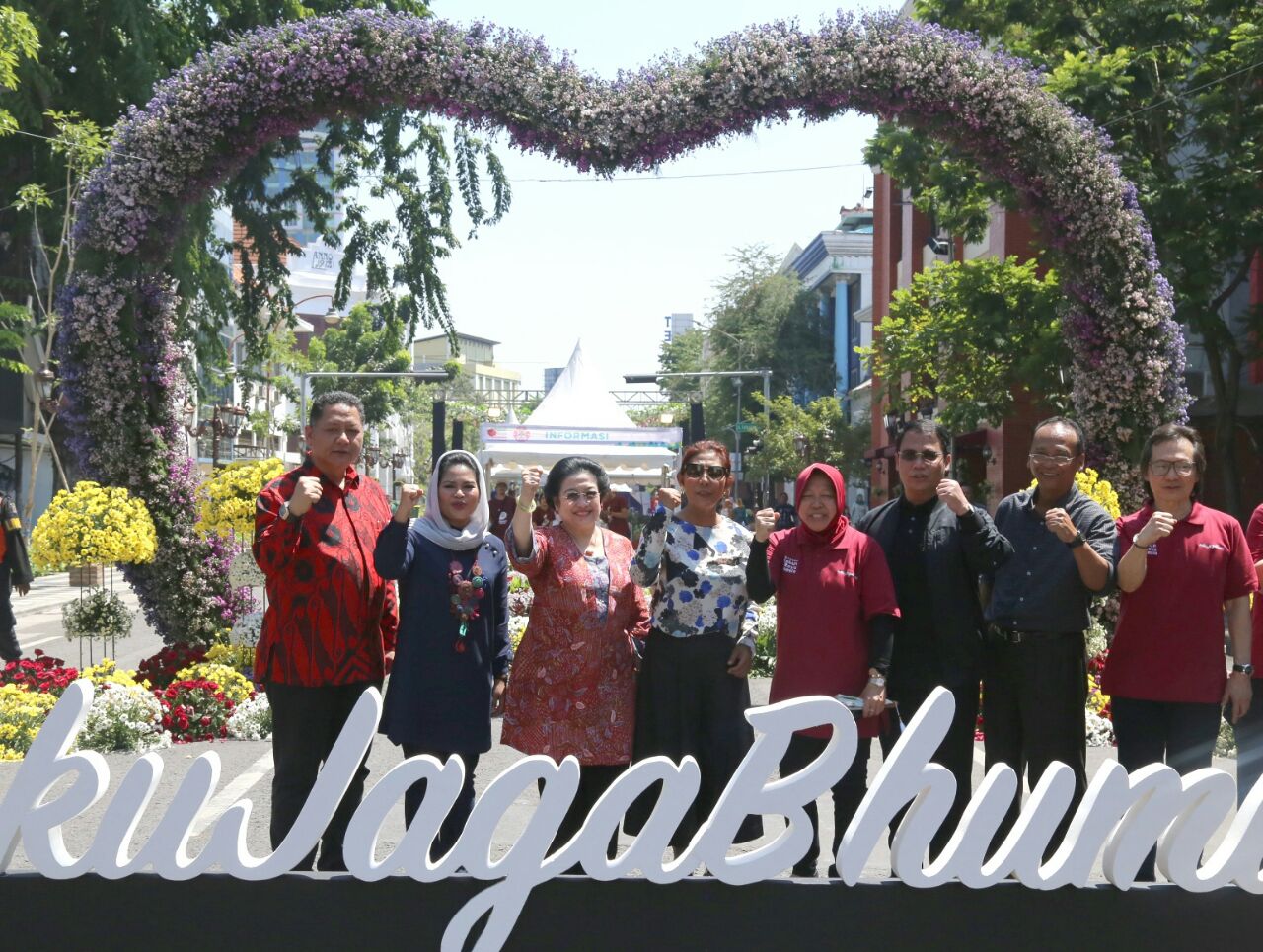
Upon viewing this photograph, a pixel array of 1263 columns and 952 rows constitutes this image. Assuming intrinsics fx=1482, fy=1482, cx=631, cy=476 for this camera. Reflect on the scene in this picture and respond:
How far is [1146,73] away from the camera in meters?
17.7

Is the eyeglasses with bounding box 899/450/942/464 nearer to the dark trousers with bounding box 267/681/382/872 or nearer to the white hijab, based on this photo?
the white hijab

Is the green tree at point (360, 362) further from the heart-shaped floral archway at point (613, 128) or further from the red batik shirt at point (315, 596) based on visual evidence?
the red batik shirt at point (315, 596)

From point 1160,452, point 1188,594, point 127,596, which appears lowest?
point 127,596

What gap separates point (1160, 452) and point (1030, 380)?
46.8 feet

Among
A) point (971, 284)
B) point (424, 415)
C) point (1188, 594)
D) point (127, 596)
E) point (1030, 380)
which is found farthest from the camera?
point (424, 415)

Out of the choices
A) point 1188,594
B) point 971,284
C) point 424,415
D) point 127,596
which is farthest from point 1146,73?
point 424,415

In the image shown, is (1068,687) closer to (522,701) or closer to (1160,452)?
(1160,452)

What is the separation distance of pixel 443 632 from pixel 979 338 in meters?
15.9

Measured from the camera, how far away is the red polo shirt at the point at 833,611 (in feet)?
17.1

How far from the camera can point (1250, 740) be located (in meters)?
5.48

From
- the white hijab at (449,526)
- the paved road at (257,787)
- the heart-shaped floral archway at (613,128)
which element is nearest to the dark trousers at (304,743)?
the white hijab at (449,526)

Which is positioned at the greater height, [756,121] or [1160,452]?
[756,121]

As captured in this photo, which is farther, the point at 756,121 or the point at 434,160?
the point at 434,160

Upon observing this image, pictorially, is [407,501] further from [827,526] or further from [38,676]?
[38,676]
